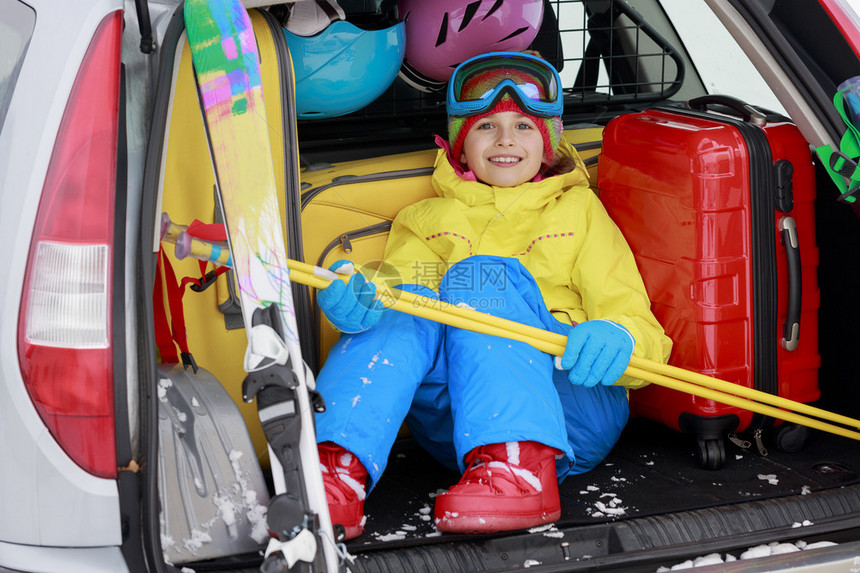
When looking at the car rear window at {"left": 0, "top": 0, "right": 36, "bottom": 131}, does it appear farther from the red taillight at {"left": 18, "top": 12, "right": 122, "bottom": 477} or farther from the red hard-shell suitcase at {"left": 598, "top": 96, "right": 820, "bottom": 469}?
the red hard-shell suitcase at {"left": 598, "top": 96, "right": 820, "bottom": 469}

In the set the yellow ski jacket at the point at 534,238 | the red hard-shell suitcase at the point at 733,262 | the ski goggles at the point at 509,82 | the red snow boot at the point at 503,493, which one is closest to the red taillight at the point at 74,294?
the red snow boot at the point at 503,493

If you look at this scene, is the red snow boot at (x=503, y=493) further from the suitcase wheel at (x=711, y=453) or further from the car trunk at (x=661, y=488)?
the suitcase wheel at (x=711, y=453)

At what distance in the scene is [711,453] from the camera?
204 cm

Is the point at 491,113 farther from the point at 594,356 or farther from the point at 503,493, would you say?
the point at 503,493

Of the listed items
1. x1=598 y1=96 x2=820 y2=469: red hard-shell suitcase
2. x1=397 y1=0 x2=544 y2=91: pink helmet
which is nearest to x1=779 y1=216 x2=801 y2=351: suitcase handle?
x1=598 y1=96 x2=820 y2=469: red hard-shell suitcase

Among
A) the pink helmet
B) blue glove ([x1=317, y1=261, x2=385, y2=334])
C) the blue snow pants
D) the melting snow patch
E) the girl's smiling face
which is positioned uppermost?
the pink helmet

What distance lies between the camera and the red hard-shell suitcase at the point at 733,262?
2.01 m

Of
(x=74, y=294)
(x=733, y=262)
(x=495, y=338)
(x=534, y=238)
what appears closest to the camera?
(x=74, y=294)

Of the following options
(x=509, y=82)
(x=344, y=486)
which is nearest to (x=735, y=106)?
(x=509, y=82)

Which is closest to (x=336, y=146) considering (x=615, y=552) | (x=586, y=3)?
(x=586, y=3)

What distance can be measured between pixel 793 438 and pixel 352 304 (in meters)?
1.08

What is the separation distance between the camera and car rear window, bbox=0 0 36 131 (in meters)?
1.33

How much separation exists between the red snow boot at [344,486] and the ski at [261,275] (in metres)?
0.39

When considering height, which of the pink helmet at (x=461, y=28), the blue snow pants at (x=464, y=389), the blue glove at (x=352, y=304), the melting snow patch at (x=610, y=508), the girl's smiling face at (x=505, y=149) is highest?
the pink helmet at (x=461, y=28)
